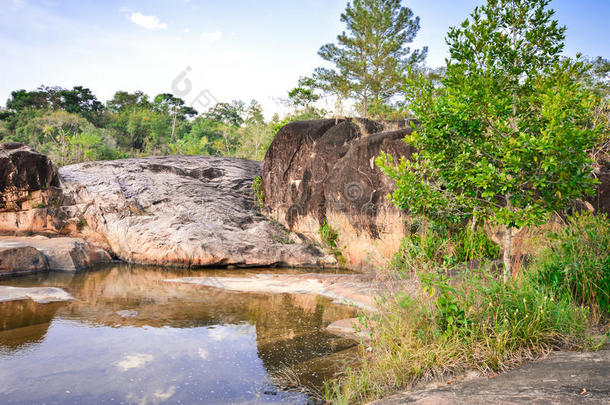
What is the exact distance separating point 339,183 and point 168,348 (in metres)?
8.09

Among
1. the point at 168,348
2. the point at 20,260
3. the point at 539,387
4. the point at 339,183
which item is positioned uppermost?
the point at 339,183

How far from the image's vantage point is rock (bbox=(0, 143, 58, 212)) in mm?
13461

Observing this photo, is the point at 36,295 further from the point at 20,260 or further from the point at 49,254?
the point at 49,254

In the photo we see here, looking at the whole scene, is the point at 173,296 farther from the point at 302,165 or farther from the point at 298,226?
the point at 302,165

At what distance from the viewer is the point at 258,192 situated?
16.5 metres

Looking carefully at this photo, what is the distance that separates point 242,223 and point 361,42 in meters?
15.1

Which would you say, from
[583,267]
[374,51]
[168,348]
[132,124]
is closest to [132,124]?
[132,124]

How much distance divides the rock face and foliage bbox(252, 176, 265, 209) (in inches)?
11.7

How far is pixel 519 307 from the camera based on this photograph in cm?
388

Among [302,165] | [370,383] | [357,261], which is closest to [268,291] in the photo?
[357,261]

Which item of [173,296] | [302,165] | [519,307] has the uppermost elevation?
[302,165]

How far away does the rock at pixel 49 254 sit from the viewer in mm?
10138

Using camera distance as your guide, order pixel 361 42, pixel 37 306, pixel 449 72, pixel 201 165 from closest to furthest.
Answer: pixel 449 72, pixel 37 306, pixel 201 165, pixel 361 42

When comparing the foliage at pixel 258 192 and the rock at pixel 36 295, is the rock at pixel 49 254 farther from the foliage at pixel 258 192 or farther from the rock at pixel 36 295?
the foliage at pixel 258 192
